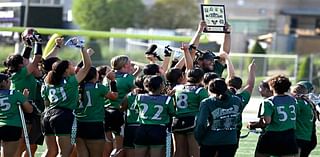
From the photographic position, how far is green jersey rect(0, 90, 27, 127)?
36.3 ft

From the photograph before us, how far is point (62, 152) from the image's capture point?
11.3m

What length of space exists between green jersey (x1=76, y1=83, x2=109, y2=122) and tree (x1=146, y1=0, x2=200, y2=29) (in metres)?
45.8

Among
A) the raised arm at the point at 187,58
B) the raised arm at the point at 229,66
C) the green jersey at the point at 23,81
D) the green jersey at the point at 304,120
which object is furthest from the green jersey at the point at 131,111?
the green jersey at the point at 304,120

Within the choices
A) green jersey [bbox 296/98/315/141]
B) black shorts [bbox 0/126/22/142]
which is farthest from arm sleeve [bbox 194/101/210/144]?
black shorts [bbox 0/126/22/142]

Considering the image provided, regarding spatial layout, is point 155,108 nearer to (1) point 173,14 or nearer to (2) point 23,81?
(2) point 23,81

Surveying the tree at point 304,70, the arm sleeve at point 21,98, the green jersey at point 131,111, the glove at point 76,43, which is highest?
the glove at point 76,43

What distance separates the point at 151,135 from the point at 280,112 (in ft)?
5.09

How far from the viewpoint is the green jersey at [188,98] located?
11117 millimetres

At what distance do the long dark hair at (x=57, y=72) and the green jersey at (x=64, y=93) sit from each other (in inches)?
2.5

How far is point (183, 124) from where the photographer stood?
1142 cm

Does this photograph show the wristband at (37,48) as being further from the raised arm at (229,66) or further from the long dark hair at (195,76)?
the raised arm at (229,66)

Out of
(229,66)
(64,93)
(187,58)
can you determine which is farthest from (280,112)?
(64,93)

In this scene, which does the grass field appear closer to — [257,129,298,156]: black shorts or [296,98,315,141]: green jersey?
[296,98,315,141]: green jersey

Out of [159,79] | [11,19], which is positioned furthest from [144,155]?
[11,19]
